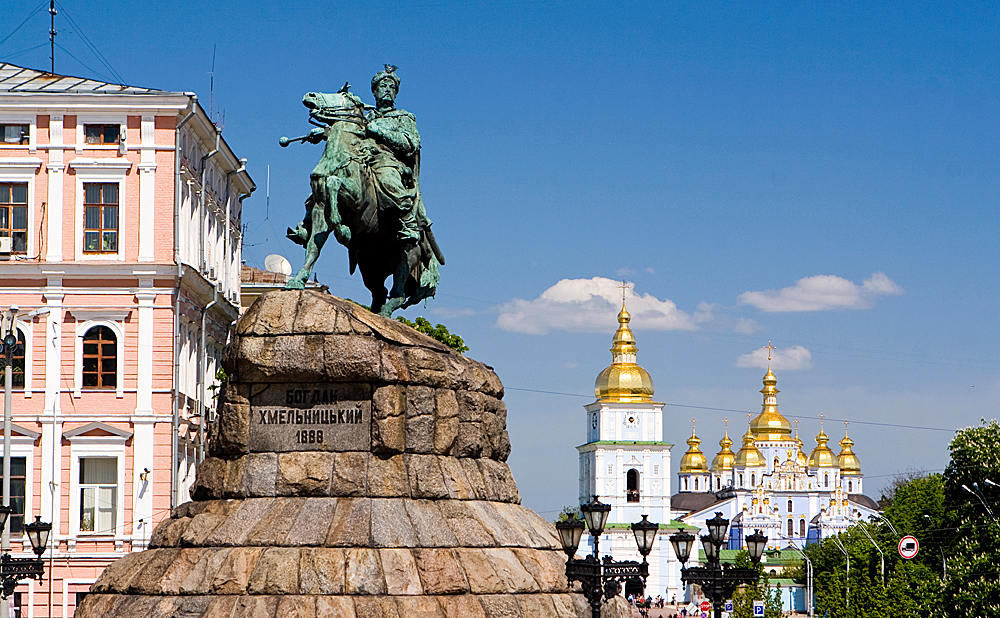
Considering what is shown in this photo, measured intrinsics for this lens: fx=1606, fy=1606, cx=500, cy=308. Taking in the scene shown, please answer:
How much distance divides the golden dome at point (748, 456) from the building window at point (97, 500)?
137 m

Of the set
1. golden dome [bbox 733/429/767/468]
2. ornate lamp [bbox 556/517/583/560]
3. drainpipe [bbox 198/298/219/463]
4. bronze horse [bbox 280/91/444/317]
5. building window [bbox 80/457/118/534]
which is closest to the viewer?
ornate lamp [bbox 556/517/583/560]

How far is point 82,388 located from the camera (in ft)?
129

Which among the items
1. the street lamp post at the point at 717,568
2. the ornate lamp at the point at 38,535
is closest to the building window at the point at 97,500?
the ornate lamp at the point at 38,535

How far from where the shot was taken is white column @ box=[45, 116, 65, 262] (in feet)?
130

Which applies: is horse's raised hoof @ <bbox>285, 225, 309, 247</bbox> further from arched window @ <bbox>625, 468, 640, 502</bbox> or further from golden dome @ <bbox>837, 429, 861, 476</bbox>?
golden dome @ <bbox>837, 429, 861, 476</bbox>

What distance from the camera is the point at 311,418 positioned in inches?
720

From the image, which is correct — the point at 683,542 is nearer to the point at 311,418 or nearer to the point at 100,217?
the point at 311,418

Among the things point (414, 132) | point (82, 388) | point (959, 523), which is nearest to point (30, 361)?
point (82, 388)

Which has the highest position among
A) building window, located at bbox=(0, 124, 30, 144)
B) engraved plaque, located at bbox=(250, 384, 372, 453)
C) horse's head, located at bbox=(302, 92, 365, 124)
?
building window, located at bbox=(0, 124, 30, 144)

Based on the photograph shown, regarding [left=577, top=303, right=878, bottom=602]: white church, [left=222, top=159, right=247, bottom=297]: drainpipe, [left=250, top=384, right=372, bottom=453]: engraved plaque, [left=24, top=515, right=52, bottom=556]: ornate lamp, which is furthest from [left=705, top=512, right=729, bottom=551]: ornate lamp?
[left=577, top=303, right=878, bottom=602]: white church

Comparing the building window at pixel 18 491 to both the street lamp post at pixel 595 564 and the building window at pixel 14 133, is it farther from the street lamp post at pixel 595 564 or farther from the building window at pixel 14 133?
the street lamp post at pixel 595 564

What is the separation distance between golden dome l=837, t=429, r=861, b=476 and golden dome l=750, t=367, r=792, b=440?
9082 mm

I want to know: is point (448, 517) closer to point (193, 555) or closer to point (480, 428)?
point (480, 428)

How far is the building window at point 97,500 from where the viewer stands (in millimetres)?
38719
